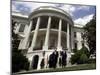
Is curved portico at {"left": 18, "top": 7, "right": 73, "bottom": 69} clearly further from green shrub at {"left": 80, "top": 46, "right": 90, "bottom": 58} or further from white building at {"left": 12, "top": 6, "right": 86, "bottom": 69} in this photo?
green shrub at {"left": 80, "top": 46, "right": 90, "bottom": 58}

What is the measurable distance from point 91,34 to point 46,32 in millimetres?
737

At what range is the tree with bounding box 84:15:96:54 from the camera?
3.10m

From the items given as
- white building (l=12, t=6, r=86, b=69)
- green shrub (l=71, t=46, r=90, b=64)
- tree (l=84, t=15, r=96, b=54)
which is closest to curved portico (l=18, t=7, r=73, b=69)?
white building (l=12, t=6, r=86, b=69)

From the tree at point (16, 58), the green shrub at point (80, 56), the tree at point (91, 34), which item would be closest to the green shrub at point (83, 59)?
the green shrub at point (80, 56)

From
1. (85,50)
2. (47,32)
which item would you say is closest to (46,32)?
(47,32)

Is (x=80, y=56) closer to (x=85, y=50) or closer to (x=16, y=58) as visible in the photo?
(x=85, y=50)

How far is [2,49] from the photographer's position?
263 centimetres

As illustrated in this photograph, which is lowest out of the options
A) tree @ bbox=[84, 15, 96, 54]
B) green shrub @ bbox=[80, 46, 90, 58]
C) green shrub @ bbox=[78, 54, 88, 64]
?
green shrub @ bbox=[78, 54, 88, 64]

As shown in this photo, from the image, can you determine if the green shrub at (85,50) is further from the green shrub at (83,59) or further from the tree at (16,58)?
the tree at (16,58)

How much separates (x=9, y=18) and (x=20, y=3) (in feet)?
0.85

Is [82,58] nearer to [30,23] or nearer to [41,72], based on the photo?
[41,72]

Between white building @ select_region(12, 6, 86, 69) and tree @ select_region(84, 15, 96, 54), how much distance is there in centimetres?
11

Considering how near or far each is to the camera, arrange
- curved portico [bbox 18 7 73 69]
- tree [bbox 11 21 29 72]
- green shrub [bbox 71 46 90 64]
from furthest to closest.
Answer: green shrub [bbox 71 46 90 64] < curved portico [bbox 18 7 73 69] < tree [bbox 11 21 29 72]

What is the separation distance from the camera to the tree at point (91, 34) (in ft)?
10.2
